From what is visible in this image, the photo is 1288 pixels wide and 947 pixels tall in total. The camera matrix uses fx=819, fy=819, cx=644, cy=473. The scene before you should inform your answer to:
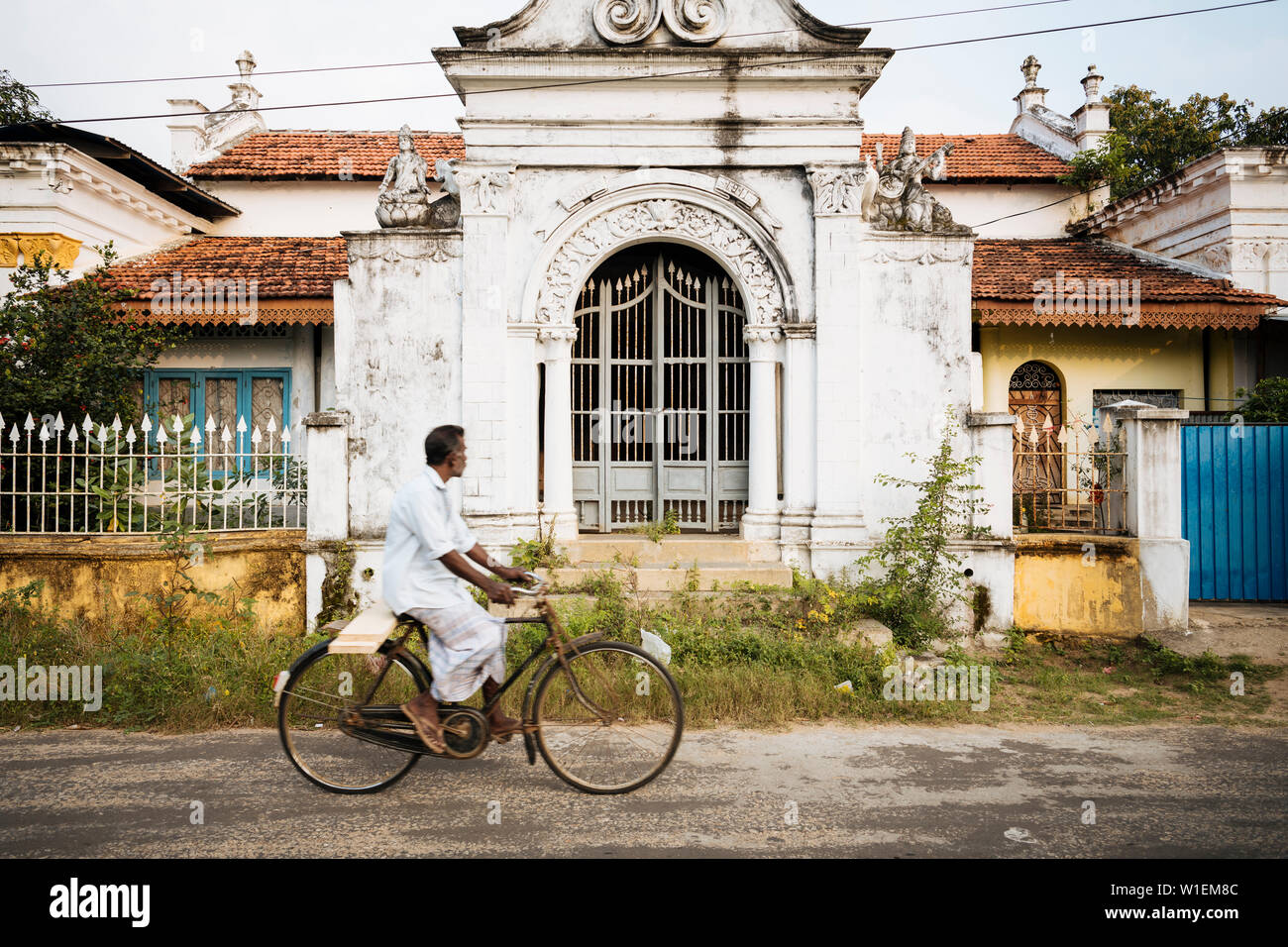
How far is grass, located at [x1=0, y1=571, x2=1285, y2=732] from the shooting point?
230 inches

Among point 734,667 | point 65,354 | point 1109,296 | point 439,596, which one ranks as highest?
point 1109,296

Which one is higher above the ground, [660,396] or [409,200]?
[409,200]

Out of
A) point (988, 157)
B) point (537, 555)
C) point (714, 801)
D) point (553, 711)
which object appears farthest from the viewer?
point (988, 157)

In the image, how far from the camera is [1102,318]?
11367 millimetres

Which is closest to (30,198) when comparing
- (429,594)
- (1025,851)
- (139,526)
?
(139,526)

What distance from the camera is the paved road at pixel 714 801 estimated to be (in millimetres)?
3766

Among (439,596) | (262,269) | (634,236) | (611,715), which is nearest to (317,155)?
(262,269)

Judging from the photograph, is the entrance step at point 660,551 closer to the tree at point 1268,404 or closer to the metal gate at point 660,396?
the metal gate at point 660,396

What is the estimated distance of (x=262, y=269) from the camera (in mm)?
11992

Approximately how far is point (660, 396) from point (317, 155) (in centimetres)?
1031

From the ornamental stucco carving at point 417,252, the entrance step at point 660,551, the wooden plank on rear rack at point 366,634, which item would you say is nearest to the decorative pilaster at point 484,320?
the ornamental stucco carving at point 417,252

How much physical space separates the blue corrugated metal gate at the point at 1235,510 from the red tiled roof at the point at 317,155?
12.0 metres

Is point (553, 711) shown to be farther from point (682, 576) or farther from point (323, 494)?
point (323, 494)

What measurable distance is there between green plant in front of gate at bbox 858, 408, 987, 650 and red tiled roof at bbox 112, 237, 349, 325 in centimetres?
763
